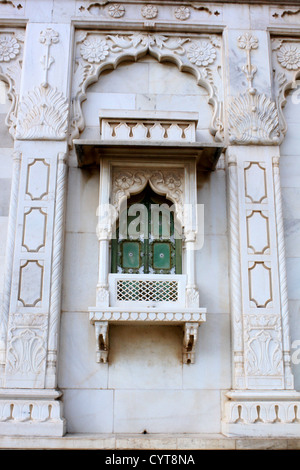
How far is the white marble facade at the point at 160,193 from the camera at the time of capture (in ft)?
20.4

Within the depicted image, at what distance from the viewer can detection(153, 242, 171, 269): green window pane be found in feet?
22.3

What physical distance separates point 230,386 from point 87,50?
4988 millimetres

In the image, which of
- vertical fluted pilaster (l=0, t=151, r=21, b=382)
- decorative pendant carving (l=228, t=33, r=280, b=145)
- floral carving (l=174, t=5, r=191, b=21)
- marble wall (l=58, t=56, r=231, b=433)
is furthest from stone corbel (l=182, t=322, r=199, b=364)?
floral carving (l=174, t=5, r=191, b=21)

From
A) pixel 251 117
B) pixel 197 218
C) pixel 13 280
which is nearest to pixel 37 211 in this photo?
pixel 13 280

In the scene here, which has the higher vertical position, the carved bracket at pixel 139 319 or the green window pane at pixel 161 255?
the green window pane at pixel 161 255

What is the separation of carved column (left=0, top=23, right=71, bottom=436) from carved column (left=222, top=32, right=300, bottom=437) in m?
2.17

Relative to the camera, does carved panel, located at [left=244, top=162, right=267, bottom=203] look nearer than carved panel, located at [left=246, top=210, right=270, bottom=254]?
No

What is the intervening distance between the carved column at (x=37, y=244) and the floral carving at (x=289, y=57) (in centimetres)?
309

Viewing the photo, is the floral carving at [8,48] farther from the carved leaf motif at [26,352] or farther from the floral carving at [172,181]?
the carved leaf motif at [26,352]

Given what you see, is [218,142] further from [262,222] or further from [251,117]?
[262,222]

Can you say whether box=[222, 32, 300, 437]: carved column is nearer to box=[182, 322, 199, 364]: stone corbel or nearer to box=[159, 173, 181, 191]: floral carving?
box=[182, 322, 199, 364]: stone corbel

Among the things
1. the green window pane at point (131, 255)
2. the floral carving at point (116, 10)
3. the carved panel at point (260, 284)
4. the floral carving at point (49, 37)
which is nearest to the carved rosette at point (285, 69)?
the carved panel at point (260, 284)

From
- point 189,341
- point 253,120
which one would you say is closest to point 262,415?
point 189,341

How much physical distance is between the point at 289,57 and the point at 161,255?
11.6ft
